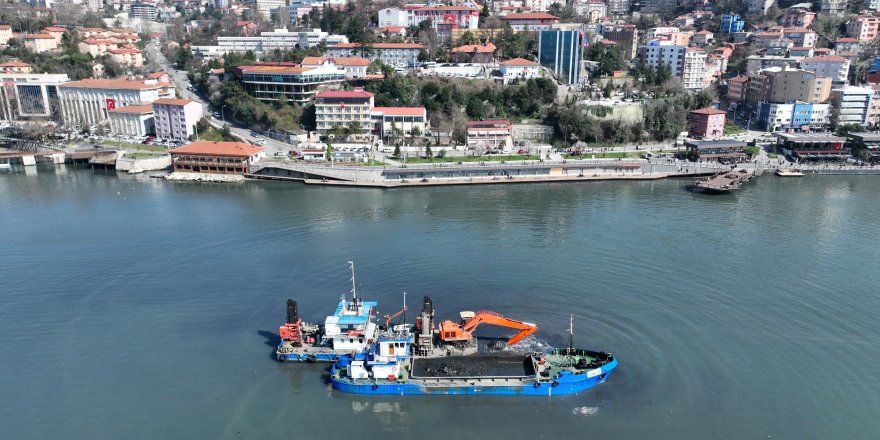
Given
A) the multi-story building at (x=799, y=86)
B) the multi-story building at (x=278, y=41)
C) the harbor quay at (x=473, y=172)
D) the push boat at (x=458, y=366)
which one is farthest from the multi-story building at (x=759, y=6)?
the push boat at (x=458, y=366)

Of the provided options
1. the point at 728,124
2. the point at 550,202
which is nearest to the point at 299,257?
the point at 550,202

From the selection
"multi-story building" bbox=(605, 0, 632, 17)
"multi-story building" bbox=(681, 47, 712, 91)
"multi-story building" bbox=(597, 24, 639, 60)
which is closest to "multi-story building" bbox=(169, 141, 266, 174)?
"multi-story building" bbox=(681, 47, 712, 91)

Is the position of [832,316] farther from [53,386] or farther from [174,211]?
[174,211]

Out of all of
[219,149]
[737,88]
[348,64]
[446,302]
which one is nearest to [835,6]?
[737,88]

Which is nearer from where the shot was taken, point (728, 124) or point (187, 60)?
point (728, 124)

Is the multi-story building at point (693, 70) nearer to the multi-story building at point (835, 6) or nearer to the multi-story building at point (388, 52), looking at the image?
the multi-story building at point (835, 6)

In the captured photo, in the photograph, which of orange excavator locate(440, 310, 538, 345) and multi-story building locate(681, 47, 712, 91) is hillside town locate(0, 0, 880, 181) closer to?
multi-story building locate(681, 47, 712, 91)

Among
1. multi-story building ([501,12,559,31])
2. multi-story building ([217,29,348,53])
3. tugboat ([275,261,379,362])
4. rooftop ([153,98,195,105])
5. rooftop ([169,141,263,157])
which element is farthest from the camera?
multi-story building ([501,12,559,31])
